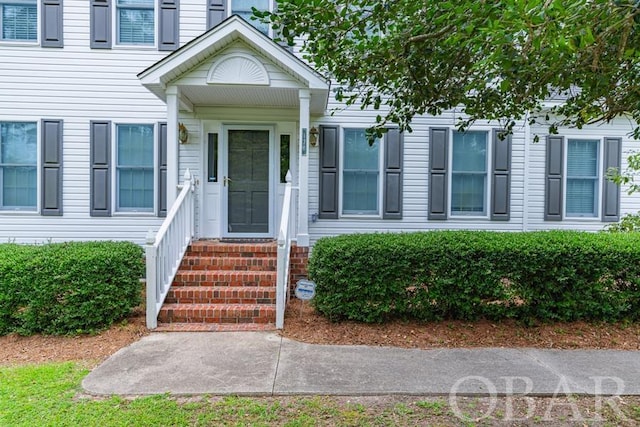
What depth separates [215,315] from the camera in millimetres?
4727

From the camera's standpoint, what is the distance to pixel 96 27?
6844mm

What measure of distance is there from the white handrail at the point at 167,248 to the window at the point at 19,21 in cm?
421

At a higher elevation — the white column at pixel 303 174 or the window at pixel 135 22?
the window at pixel 135 22

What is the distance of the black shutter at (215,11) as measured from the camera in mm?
6934

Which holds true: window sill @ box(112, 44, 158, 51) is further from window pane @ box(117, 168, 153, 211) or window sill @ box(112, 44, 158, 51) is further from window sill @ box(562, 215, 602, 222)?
window sill @ box(562, 215, 602, 222)

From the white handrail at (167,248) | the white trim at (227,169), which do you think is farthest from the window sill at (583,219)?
the white handrail at (167,248)

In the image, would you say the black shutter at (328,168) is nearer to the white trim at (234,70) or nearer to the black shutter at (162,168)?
the white trim at (234,70)

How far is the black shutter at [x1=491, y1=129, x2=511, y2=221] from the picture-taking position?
7312mm

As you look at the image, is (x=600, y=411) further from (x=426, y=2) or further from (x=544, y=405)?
(x=426, y=2)

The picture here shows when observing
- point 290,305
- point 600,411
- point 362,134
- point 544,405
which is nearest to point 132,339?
point 290,305

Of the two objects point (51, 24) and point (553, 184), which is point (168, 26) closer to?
point (51, 24)

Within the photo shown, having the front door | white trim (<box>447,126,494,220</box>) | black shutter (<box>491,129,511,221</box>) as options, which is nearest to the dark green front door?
the front door

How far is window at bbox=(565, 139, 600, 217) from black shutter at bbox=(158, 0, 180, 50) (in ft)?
25.2

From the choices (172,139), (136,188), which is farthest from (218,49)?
(136,188)
